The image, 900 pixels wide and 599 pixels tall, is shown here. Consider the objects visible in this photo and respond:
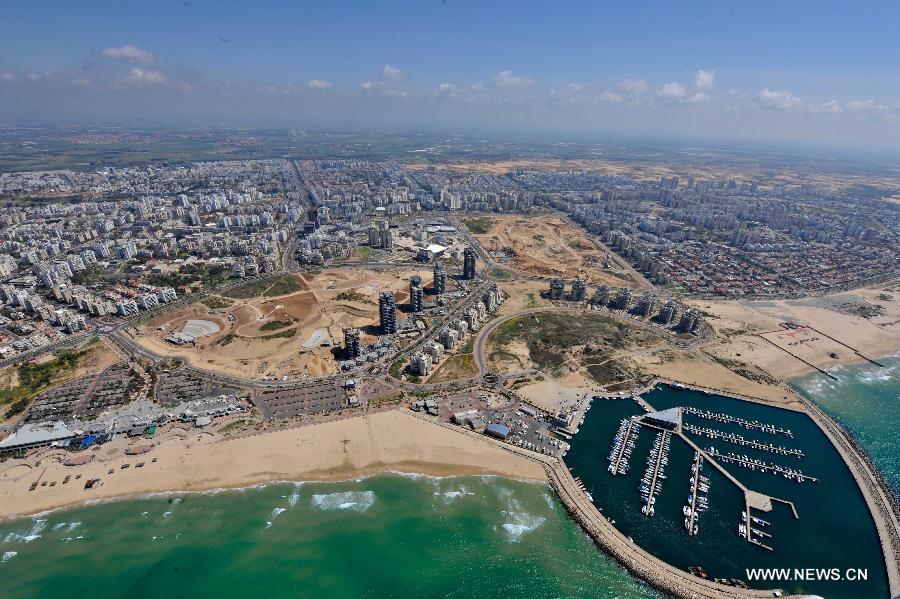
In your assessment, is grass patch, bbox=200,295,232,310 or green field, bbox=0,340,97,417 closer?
green field, bbox=0,340,97,417

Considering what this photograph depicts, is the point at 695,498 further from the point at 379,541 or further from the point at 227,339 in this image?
the point at 227,339

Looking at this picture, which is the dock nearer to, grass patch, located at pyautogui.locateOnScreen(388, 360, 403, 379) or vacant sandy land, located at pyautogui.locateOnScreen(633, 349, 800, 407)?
vacant sandy land, located at pyautogui.locateOnScreen(633, 349, 800, 407)

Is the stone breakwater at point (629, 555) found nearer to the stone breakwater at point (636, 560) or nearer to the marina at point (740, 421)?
the stone breakwater at point (636, 560)

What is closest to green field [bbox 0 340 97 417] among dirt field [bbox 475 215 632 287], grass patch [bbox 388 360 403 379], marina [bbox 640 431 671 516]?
grass patch [bbox 388 360 403 379]

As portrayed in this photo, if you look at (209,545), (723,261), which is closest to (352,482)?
(209,545)

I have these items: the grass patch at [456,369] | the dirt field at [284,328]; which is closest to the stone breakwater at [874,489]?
the grass patch at [456,369]
